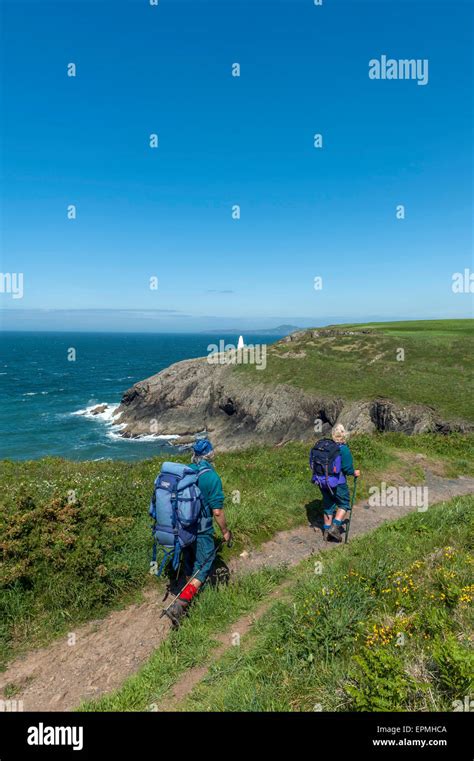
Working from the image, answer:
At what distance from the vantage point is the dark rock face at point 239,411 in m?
36.1

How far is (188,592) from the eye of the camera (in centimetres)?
646

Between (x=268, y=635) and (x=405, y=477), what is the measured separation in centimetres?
1100

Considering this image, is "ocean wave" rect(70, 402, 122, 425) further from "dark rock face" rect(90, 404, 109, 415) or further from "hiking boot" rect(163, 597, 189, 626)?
"hiking boot" rect(163, 597, 189, 626)

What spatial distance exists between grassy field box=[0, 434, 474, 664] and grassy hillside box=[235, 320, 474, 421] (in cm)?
2711

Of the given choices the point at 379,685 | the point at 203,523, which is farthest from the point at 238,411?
the point at 379,685

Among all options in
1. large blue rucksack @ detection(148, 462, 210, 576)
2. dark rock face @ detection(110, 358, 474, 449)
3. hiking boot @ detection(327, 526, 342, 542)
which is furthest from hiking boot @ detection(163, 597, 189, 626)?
dark rock face @ detection(110, 358, 474, 449)

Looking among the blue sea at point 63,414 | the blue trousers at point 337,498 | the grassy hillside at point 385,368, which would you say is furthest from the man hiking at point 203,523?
the blue sea at point 63,414

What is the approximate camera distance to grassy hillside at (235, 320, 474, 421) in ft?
123

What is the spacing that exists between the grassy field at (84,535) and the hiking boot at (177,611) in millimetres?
1482

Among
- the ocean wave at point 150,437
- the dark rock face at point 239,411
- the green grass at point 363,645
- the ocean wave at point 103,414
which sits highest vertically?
the green grass at point 363,645

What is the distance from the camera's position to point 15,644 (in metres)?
6.22

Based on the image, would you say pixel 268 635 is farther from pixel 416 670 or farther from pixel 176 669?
pixel 416 670

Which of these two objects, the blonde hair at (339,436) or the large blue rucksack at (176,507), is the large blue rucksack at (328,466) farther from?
the large blue rucksack at (176,507)

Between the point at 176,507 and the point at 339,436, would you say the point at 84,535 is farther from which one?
the point at 339,436
